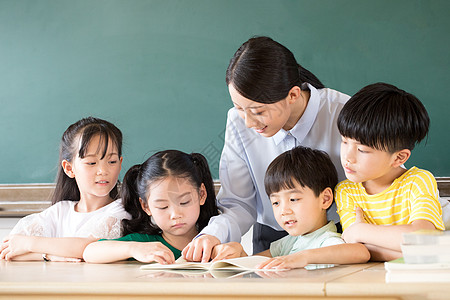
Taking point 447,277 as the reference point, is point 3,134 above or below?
above

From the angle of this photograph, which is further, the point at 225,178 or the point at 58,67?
the point at 58,67

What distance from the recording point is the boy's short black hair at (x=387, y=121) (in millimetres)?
1241

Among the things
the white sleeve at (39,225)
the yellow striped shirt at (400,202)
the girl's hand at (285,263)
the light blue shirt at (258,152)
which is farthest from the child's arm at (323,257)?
the white sleeve at (39,225)

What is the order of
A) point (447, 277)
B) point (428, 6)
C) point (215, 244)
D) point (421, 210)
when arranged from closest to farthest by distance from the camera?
point (447, 277) < point (421, 210) < point (215, 244) < point (428, 6)

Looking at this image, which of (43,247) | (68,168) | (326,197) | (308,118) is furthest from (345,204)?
(68,168)

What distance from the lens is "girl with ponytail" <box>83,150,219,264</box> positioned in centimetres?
152

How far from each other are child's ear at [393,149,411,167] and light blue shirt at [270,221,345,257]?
23 centimetres

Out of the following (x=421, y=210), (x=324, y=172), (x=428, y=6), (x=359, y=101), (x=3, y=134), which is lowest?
(x=421, y=210)

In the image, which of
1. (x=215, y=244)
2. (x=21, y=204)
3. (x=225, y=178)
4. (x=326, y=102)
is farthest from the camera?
(x=21, y=204)

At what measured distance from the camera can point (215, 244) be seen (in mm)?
1294

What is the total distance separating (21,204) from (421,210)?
1928mm

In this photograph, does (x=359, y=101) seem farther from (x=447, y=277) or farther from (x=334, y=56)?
(x=334, y=56)

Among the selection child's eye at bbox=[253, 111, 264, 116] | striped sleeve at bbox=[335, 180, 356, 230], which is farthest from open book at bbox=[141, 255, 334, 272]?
child's eye at bbox=[253, 111, 264, 116]

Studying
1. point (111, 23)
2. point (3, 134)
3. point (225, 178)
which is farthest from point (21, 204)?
point (225, 178)
